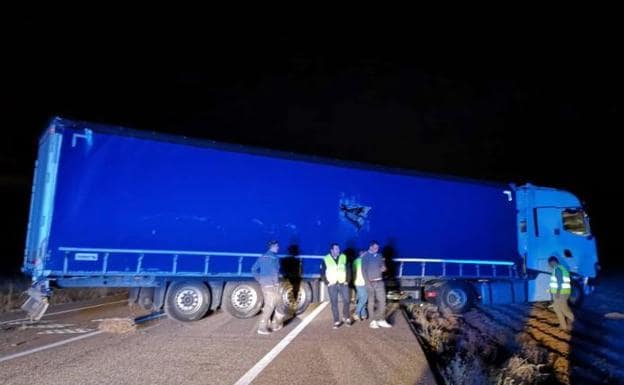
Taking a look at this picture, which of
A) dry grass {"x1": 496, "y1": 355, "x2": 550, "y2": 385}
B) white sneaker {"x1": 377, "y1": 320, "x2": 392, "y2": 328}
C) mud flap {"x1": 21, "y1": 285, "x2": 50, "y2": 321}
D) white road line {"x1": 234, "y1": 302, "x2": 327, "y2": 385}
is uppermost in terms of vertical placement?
mud flap {"x1": 21, "y1": 285, "x2": 50, "y2": 321}

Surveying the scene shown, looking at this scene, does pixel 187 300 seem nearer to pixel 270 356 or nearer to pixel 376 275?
pixel 270 356

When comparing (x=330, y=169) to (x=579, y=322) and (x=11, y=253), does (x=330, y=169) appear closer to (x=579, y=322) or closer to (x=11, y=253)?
(x=579, y=322)

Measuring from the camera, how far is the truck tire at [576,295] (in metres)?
12.5

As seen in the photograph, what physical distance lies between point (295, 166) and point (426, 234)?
3816 mm

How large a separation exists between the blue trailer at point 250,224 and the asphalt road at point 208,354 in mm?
812

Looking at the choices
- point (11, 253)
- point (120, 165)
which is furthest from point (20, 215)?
point (120, 165)

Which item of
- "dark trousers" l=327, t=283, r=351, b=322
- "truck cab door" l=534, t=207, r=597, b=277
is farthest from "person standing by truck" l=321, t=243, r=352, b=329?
"truck cab door" l=534, t=207, r=597, b=277

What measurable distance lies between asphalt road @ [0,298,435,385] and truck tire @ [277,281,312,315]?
73cm

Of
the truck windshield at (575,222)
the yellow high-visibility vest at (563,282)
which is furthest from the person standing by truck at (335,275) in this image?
the truck windshield at (575,222)

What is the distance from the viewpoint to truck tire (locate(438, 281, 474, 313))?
442 inches

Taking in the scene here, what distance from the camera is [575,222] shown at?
41.2 feet

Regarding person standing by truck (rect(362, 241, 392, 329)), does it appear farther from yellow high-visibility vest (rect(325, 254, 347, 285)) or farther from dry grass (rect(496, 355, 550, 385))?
dry grass (rect(496, 355, 550, 385))

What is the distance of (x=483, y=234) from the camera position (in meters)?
12.0

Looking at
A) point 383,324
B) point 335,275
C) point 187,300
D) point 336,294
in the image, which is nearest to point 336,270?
point 335,275
